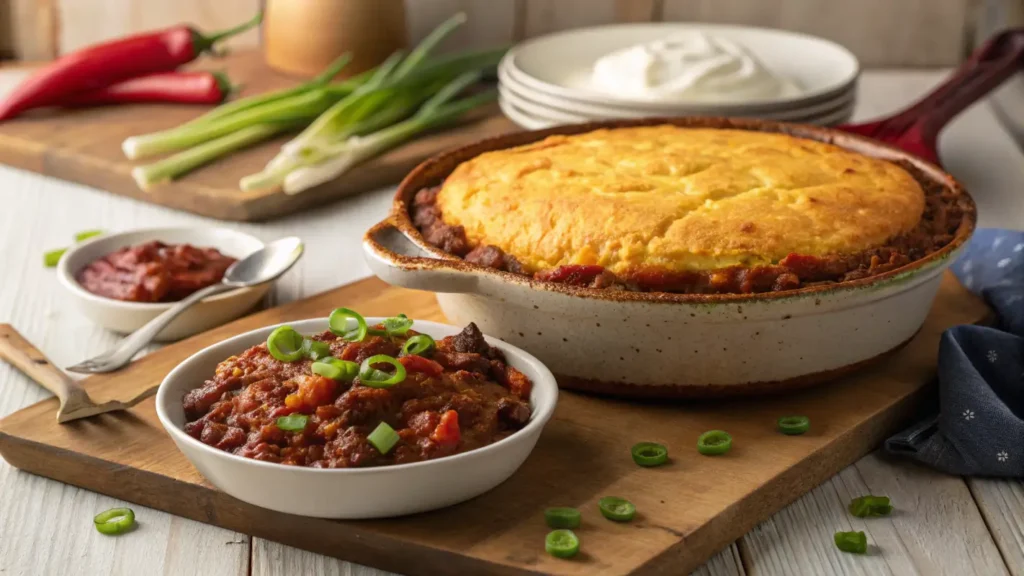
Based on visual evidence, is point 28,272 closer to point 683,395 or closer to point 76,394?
point 76,394

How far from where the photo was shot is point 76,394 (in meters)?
2.43

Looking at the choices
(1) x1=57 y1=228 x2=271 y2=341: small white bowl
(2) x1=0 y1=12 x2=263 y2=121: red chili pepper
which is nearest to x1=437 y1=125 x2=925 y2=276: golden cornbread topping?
(1) x1=57 y1=228 x2=271 y2=341: small white bowl

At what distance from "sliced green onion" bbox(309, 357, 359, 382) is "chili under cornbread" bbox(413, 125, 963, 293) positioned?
0.48m

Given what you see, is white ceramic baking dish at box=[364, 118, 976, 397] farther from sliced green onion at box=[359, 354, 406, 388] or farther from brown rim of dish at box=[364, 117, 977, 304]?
sliced green onion at box=[359, 354, 406, 388]

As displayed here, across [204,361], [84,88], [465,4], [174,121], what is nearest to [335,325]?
[204,361]

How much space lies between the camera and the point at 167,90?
15.5ft

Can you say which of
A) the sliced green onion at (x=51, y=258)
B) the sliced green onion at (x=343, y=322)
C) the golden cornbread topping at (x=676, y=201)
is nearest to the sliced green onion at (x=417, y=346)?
the sliced green onion at (x=343, y=322)

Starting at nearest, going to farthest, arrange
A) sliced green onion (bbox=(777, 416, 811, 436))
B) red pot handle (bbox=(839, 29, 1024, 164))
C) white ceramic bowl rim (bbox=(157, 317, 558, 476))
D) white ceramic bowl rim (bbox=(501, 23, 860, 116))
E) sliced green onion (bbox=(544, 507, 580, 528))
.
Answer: white ceramic bowl rim (bbox=(157, 317, 558, 476)) → sliced green onion (bbox=(544, 507, 580, 528)) → sliced green onion (bbox=(777, 416, 811, 436)) → white ceramic bowl rim (bbox=(501, 23, 860, 116)) → red pot handle (bbox=(839, 29, 1024, 164))

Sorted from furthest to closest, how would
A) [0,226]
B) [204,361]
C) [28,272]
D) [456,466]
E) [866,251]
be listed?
[0,226] < [28,272] < [866,251] < [204,361] < [456,466]

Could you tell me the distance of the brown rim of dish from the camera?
2.30m

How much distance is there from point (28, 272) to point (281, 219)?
787 millimetres

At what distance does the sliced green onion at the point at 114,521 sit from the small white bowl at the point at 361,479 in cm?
18

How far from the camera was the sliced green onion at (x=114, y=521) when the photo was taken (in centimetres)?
214

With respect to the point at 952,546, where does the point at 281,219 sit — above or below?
below
